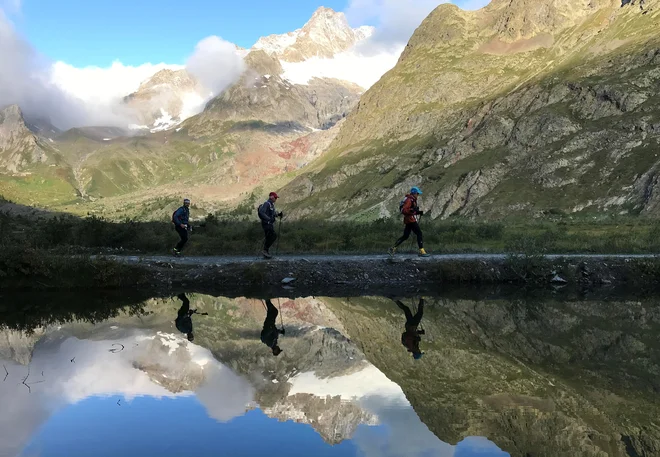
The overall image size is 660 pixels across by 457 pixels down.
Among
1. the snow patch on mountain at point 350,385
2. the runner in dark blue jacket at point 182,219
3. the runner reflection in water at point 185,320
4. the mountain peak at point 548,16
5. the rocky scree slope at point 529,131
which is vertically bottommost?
the runner reflection in water at point 185,320

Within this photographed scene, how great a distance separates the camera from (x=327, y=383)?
→ 40.5 ft

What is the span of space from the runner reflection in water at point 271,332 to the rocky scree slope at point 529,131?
259ft

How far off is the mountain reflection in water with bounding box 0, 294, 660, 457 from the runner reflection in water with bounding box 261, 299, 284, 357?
13 cm

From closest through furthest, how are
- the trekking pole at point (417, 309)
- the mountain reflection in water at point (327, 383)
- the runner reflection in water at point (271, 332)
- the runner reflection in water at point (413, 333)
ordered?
the mountain reflection in water at point (327, 383), the runner reflection in water at point (413, 333), the runner reflection in water at point (271, 332), the trekking pole at point (417, 309)

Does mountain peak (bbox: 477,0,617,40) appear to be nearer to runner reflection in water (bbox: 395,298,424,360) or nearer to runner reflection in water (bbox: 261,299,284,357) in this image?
runner reflection in water (bbox: 395,298,424,360)

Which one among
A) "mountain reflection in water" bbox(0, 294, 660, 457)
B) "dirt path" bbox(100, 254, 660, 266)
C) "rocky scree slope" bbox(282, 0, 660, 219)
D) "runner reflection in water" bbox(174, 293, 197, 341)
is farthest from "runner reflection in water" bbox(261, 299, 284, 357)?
"rocky scree slope" bbox(282, 0, 660, 219)

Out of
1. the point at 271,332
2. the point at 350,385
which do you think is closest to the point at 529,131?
the point at 271,332

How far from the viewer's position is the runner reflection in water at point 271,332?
601 inches

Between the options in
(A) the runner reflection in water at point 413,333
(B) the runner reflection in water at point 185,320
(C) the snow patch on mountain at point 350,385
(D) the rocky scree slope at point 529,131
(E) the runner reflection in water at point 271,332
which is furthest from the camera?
(D) the rocky scree slope at point 529,131

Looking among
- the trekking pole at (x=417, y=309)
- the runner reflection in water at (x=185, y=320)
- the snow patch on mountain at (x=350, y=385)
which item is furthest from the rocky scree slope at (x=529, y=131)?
the snow patch on mountain at (x=350, y=385)

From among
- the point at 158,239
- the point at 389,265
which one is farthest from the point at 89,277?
the point at 389,265

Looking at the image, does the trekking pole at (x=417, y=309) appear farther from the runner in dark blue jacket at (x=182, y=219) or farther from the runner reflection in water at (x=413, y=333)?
the runner in dark blue jacket at (x=182, y=219)

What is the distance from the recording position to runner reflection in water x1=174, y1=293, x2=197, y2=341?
16.6 metres

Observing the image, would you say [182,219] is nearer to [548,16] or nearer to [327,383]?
[327,383]
